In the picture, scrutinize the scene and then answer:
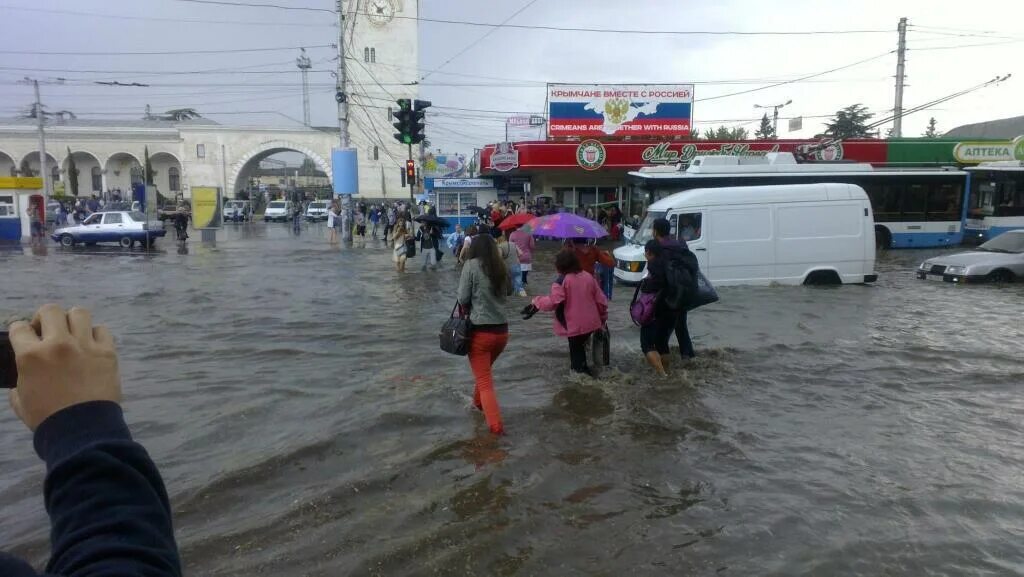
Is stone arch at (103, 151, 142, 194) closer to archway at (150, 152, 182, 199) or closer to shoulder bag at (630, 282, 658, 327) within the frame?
archway at (150, 152, 182, 199)

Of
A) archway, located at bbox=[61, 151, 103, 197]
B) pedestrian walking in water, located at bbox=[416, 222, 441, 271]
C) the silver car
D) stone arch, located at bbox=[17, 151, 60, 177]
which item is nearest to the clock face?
archway, located at bbox=[61, 151, 103, 197]

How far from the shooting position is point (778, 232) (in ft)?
Answer: 48.6

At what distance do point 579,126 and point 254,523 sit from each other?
3064cm

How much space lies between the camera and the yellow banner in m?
30.5

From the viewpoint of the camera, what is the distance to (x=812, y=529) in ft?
14.7

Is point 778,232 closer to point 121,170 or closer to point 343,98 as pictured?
point 343,98

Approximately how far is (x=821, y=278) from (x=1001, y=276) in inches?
173

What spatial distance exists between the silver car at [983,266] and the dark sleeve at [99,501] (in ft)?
59.0

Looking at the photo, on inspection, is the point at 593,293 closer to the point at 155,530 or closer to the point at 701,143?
the point at 155,530

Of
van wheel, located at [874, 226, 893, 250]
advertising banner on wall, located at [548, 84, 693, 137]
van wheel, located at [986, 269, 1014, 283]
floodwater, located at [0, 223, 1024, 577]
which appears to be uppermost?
advertising banner on wall, located at [548, 84, 693, 137]

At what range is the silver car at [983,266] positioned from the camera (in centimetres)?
1582

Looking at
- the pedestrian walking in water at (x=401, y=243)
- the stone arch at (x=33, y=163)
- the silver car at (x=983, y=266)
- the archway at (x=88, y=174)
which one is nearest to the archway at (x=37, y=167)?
the stone arch at (x=33, y=163)

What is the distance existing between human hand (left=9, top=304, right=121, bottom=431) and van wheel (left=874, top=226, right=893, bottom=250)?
26.1m

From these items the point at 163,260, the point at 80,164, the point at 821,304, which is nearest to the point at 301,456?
the point at 821,304
